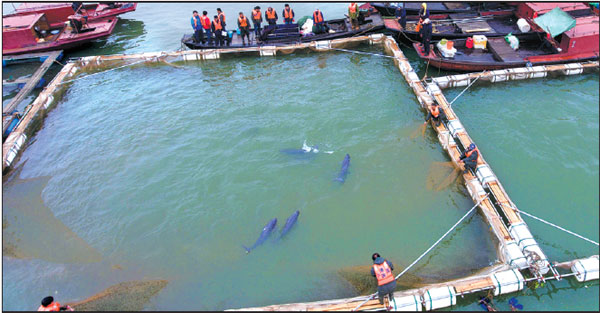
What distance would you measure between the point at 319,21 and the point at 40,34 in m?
21.0

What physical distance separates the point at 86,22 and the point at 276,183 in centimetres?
2309

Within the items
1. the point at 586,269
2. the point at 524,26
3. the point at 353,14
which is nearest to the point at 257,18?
the point at 353,14

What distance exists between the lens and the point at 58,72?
1008 inches

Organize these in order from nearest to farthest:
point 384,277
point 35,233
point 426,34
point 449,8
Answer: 1. point 384,277
2. point 35,233
3. point 426,34
4. point 449,8

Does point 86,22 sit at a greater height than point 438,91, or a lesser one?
greater

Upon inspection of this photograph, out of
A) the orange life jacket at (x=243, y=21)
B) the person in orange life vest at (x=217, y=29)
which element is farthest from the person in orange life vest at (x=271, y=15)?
the person in orange life vest at (x=217, y=29)

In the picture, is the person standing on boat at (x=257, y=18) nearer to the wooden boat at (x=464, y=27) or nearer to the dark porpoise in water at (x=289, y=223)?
the wooden boat at (x=464, y=27)

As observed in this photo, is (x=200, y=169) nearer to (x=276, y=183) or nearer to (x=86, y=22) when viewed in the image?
(x=276, y=183)

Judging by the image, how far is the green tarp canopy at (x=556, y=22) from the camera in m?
19.7

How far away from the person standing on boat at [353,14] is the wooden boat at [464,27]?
1.99 meters

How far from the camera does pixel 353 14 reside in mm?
24891

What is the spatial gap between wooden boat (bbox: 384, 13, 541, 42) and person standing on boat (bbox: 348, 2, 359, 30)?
1988mm

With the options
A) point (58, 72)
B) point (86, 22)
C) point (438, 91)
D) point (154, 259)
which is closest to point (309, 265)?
point (154, 259)

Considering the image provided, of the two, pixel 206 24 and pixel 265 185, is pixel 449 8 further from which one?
pixel 265 185
